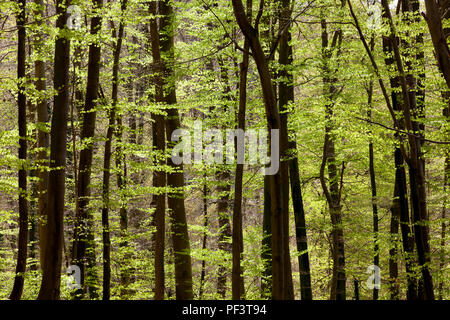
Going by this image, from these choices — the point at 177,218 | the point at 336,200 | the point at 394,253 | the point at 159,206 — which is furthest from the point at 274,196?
the point at 336,200

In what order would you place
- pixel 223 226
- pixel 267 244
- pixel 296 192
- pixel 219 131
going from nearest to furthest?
pixel 267 244
pixel 296 192
pixel 219 131
pixel 223 226

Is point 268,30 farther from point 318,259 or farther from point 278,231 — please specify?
point 318,259

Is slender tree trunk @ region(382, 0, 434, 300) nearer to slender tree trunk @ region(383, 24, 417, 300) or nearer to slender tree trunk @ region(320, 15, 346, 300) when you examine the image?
slender tree trunk @ region(383, 24, 417, 300)

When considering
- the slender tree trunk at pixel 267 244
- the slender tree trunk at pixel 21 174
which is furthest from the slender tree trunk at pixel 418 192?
the slender tree trunk at pixel 21 174

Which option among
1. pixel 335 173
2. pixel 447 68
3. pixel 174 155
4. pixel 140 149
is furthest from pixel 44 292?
pixel 335 173

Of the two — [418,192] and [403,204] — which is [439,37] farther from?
[403,204]

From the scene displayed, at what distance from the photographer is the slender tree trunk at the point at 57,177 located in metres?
7.93

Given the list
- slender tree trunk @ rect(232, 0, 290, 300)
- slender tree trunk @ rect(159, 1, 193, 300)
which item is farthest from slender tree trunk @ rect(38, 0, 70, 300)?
slender tree trunk @ rect(159, 1, 193, 300)

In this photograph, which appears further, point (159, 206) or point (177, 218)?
point (177, 218)

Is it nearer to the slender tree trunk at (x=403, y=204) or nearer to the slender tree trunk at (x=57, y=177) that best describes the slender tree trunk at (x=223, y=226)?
the slender tree trunk at (x=403, y=204)

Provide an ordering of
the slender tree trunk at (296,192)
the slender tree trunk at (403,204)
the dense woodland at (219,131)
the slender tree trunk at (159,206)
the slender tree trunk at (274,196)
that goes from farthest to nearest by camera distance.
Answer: the slender tree trunk at (296,192), the slender tree trunk at (403,204), the slender tree trunk at (159,206), the dense woodland at (219,131), the slender tree trunk at (274,196)

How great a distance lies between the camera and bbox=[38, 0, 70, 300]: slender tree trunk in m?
7.93

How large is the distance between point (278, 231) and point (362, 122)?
485 centimetres

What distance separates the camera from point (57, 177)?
8.14m
